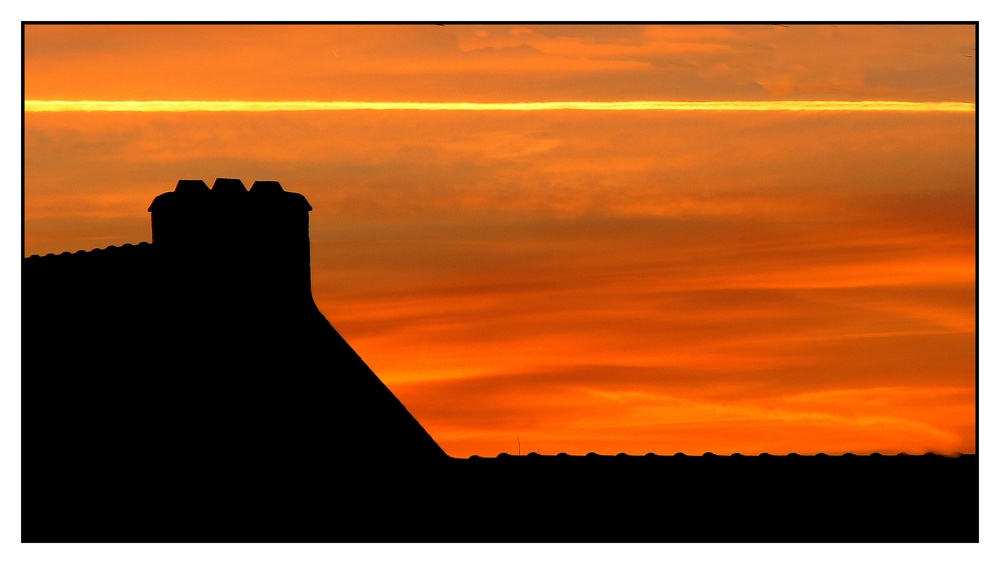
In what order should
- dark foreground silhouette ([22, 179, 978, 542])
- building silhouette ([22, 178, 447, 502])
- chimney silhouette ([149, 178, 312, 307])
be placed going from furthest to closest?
chimney silhouette ([149, 178, 312, 307]), building silhouette ([22, 178, 447, 502]), dark foreground silhouette ([22, 179, 978, 542])

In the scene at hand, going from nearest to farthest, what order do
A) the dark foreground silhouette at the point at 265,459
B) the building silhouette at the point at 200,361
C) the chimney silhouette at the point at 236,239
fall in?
the dark foreground silhouette at the point at 265,459
the building silhouette at the point at 200,361
the chimney silhouette at the point at 236,239

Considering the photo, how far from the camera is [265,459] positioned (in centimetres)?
1427

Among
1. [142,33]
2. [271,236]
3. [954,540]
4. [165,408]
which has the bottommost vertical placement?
[954,540]

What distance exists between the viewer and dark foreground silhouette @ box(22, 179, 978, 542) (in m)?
13.8

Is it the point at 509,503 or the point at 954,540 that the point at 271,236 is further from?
the point at 954,540

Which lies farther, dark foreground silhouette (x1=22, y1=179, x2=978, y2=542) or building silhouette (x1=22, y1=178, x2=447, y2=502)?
building silhouette (x1=22, y1=178, x2=447, y2=502)

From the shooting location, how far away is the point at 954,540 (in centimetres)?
1426

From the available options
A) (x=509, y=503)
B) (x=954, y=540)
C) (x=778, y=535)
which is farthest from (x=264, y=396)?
(x=954, y=540)

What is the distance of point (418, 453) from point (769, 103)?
439 centimetres

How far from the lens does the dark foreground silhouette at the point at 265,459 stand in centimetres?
1377

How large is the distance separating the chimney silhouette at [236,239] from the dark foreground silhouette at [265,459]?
0.07ft

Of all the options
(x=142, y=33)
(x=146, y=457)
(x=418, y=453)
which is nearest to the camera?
(x=146, y=457)

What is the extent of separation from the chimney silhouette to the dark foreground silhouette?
0.02 meters

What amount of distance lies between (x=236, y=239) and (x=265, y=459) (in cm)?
253
